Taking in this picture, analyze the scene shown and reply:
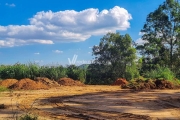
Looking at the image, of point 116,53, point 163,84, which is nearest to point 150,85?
point 163,84

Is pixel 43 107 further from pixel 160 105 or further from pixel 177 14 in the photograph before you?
pixel 177 14

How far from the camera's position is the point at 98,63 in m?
19.7

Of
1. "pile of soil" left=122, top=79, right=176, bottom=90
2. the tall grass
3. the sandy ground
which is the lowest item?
the sandy ground

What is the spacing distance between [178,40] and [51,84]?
41.1 feet

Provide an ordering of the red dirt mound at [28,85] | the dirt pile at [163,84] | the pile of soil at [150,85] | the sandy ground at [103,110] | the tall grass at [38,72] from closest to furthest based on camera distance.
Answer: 1. the sandy ground at [103,110]
2. the pile of soil at [150,85]
3. the dirt pile at [163,84]
4. the red dirt mound at [28,85]
5. the tall grass at [38,72]

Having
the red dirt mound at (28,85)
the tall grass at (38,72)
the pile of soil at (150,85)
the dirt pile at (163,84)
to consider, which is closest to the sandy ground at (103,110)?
the pile of soil at (150,85)

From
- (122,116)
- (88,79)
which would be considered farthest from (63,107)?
(88,79)

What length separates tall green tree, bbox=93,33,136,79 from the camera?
19.3 metres

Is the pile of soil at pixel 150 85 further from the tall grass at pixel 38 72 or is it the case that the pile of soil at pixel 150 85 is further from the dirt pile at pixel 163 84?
the tall grass at pixel 38 72

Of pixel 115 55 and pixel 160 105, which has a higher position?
pixel 115 55

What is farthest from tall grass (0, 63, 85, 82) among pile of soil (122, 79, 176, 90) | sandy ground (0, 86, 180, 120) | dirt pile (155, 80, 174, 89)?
sandy ground (0, 86, 180, 120)

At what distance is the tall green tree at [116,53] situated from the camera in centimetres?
1927

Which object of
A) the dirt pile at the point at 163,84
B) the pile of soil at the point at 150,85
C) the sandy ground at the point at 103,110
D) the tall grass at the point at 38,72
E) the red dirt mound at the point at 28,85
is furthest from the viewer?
the tall grass at the point at 38,72

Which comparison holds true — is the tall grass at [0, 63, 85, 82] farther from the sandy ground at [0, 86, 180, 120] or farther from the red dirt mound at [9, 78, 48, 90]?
the sandy ground at [0, 86, 180, 120]
